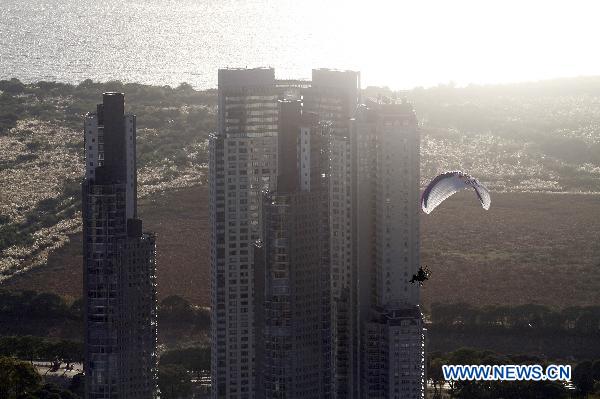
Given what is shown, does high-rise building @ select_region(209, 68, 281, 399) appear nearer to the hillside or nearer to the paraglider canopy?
the paraglider canopy

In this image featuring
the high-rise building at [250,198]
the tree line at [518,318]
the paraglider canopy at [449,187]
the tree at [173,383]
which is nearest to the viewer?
the paraglider canopy at [449,187]

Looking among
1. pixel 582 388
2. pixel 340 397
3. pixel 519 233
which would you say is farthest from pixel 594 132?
pixel 340 397

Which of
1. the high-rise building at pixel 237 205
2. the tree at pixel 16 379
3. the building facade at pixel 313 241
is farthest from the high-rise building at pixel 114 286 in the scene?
the tree at pixel 16 379

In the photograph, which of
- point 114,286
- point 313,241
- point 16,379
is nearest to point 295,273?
point 313,241

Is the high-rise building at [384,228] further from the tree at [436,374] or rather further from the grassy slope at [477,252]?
the grassy slope at [477,252]

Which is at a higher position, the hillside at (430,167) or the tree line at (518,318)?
the hillside at (430,167)

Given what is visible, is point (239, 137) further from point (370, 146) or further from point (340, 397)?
point (340, 397)

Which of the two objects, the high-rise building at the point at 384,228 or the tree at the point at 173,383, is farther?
the tree at the point at 173,383
